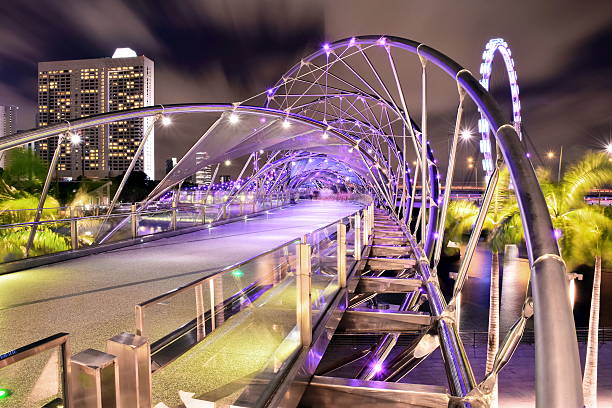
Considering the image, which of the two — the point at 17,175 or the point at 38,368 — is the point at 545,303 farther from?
the point at 17,175

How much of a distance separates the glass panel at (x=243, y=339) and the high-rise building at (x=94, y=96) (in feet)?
419

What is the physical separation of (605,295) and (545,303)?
36315 mm

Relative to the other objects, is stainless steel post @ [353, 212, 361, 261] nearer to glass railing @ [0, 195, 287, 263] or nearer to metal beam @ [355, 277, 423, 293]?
metal beam @ [355, 277, 423, 293]

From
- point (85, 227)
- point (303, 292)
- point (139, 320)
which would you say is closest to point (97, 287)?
point (85, 227)

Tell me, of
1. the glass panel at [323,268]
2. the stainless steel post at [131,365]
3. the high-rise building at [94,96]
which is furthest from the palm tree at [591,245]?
the high-rise building at [94,96]

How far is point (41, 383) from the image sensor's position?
69.5 inches

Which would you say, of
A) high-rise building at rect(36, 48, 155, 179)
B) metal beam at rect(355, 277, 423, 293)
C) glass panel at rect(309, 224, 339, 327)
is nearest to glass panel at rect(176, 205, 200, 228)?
metal beam at rect(355, 277, 423, 293)

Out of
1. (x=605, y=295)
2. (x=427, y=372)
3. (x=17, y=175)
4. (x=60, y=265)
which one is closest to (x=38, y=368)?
(x=60, y=265)

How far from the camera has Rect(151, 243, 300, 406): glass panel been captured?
10.4 ft

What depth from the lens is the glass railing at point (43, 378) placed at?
1.54m

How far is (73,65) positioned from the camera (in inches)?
5032

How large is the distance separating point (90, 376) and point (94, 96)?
147 metres

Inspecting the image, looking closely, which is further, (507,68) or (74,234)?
(507,68)

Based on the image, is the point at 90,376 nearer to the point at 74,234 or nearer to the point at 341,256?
the point at 341,256
